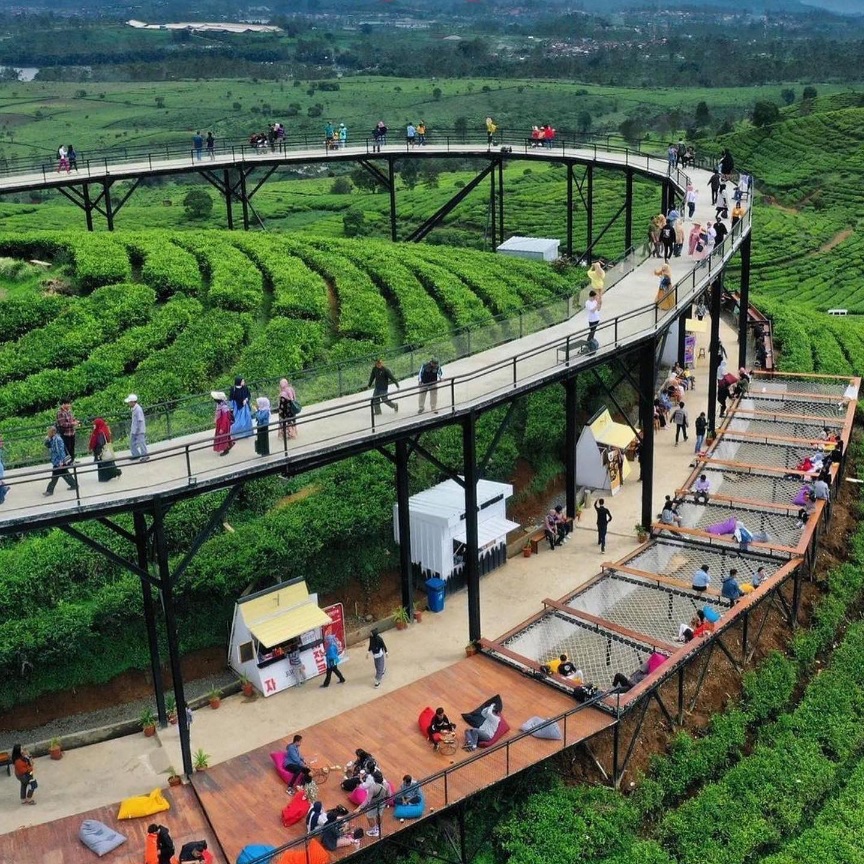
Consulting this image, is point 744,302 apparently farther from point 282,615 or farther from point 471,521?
point 282,615

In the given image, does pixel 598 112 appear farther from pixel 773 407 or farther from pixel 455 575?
pixel 455 575

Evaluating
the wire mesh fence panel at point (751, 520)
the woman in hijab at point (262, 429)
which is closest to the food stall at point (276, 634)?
the woman in hijab at point (262, 429)

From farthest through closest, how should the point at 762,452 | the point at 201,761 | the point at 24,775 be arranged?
1. the point at 762,452
2. the point at 201,761
3. the point at 24,775

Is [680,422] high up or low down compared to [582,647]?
up

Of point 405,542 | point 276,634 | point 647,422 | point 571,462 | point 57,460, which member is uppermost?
point 57,460

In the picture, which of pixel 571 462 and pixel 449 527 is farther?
pixel 571 462

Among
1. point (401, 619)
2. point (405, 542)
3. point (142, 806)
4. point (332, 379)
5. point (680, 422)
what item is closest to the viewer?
point (142, 806)

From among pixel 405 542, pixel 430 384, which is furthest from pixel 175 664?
pixel 430 384

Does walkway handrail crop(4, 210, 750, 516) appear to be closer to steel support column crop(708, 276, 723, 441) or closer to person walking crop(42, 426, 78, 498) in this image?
person walking crop(42, 426, 78, 498)
